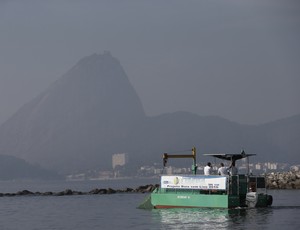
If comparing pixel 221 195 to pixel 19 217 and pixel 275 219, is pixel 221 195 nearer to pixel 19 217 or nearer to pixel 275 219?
pixel 275 219

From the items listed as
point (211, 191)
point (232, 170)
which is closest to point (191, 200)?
point (211, 191)

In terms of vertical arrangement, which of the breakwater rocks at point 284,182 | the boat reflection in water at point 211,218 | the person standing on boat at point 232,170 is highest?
the breakwater rocks at point 284,182

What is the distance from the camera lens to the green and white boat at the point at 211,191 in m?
49.1

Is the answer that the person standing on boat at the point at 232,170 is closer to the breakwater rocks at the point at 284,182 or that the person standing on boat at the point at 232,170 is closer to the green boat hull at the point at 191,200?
the green boat hull at the point at 191,200

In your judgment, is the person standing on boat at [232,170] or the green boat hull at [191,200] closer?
the green boat hull at [191,200]

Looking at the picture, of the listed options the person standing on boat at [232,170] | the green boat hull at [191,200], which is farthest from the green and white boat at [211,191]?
the person standing on boat at [232,170]

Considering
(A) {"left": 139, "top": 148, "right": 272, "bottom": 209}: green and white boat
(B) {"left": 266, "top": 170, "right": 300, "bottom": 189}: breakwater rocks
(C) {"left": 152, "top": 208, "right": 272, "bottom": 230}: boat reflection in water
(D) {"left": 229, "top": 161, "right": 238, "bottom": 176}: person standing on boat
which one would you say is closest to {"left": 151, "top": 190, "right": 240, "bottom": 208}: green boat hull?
(A) {"left": 139, "top": 148, "right": 272, "bottom": 209}: green and white boat

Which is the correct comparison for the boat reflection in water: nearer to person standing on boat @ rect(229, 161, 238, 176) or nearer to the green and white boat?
the green and white boat

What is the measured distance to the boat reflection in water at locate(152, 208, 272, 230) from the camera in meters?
43.1

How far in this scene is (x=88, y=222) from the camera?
51.5m

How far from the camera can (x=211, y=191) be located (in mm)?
50125

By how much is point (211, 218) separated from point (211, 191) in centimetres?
395

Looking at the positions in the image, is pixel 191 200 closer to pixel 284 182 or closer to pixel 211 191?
pixel 211 191

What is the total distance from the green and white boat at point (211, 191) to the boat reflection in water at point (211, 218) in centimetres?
43
